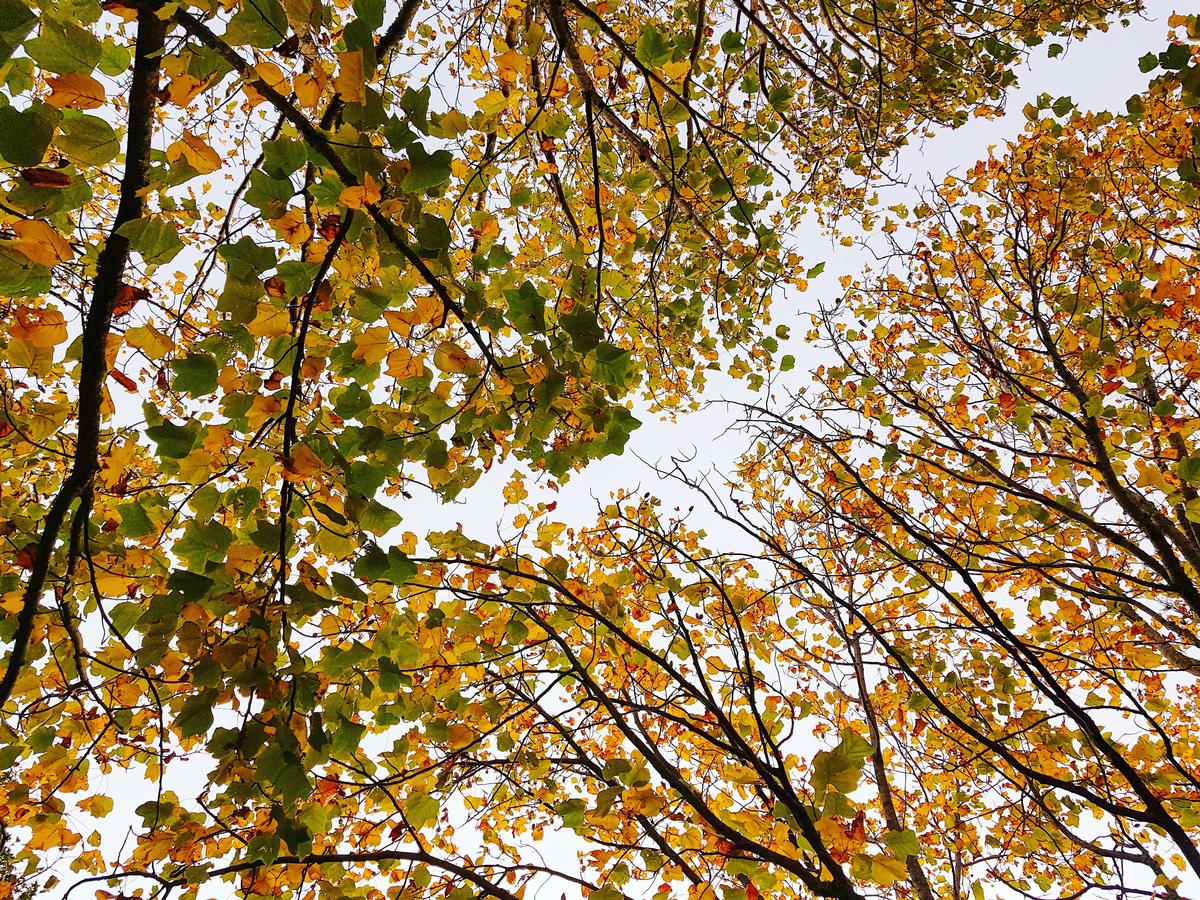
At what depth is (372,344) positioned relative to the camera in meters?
1.71

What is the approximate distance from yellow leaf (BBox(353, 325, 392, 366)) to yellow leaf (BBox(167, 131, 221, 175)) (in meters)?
0.50

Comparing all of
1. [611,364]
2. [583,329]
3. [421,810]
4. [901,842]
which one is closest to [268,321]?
[583,329]

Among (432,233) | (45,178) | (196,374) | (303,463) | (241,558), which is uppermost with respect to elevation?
(432,233)

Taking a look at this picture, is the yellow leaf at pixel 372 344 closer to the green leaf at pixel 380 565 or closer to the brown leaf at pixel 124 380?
the green leaf at pixel 380 565

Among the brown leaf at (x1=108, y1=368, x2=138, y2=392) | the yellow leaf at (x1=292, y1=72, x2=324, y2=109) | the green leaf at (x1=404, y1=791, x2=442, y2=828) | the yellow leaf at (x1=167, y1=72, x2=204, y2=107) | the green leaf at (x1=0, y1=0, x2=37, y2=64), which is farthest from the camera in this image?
the green leaf at (x1=404, y1=791, x2=442, y2=828)

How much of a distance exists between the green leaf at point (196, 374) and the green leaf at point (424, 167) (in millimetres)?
675

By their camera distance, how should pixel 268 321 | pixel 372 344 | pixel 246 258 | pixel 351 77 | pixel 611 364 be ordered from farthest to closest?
pixel 611 364
pixel 372 344
pixel 268 321
pixel 246 258
pixel 351 77

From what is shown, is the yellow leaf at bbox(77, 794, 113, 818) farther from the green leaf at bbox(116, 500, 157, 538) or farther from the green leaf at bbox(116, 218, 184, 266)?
the green leaf at bbox(116, 218, 184, 266)

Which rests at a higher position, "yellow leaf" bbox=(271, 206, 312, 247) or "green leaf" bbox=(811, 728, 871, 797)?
"yellow leaf" bbox=(271, 206, 312, 247)

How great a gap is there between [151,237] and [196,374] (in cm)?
32

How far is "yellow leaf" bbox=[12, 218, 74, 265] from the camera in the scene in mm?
1317

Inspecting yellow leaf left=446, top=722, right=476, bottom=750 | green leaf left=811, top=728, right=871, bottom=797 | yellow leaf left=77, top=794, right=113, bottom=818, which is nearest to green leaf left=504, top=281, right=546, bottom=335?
green leaf left=811, top=728, right=871, bottom=797

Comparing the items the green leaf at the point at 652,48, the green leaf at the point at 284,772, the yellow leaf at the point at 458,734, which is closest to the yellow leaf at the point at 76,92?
the green leaf at the point at 284,772

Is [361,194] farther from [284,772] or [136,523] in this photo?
[284,772]
